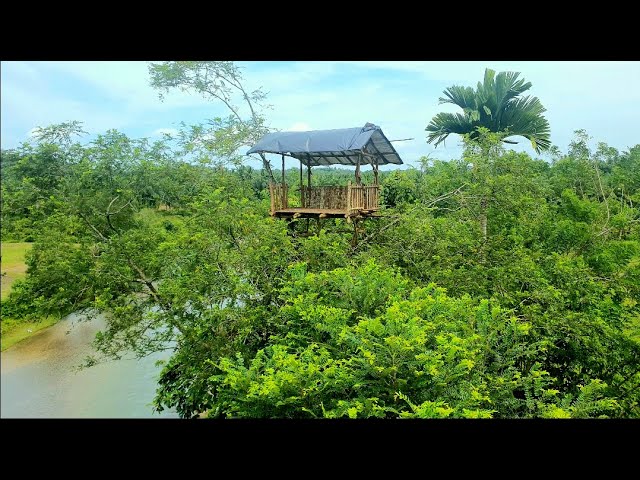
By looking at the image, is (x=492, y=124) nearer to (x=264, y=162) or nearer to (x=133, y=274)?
(x=264, y=162)

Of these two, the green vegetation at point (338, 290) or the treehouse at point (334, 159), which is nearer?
the green vegetation at point (338, 290)

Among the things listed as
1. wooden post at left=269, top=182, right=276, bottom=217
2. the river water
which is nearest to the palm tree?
wooden post at left=269, top=182, right=276, bottom=217

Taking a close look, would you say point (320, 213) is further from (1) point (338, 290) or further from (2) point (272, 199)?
(1) point (338, 290)

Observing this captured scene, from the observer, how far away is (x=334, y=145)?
5.91 meters

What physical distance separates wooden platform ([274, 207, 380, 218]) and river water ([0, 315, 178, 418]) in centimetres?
236

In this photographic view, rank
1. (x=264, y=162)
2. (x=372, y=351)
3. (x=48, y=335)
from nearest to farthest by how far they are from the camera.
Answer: (x=372, y=351), (x=48, y=335), (x=264, y=162)

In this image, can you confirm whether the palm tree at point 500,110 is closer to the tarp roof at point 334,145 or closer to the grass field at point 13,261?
the tarp roof at point 334,145

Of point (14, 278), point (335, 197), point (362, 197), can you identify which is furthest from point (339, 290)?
point (14, 278)

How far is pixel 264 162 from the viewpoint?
21.0 feet

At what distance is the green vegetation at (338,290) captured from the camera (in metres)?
3.26

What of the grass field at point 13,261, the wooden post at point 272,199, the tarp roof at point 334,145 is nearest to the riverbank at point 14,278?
the grass field at point 13,261
